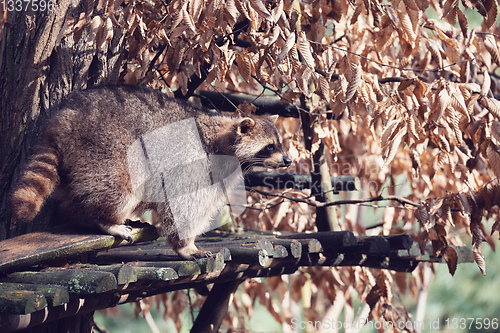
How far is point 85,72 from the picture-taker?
332cm

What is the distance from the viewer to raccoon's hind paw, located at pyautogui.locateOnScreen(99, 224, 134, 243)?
2873 millimetres

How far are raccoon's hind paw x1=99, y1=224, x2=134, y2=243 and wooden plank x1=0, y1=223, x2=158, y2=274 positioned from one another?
3 centimetres

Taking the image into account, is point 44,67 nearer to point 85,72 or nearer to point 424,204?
point 85,72

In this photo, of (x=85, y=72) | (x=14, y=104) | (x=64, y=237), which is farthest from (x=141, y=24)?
(x=64, y=237)

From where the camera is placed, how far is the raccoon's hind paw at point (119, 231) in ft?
9.43

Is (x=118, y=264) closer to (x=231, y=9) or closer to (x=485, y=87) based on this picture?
(x=231, y=9)

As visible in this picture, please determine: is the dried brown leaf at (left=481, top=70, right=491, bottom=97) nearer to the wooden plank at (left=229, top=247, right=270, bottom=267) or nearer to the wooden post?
the wooden plank at (left=229, top=247, right=270, bottom=267)

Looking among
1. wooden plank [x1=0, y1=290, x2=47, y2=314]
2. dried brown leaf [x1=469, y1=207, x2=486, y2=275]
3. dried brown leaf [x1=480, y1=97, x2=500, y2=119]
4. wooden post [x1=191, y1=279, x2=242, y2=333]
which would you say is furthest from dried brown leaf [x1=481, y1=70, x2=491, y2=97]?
wooden plank [x1=0, y1=290, x2=47, y2=314]

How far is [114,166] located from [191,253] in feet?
2.13

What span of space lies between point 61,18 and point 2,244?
148cm

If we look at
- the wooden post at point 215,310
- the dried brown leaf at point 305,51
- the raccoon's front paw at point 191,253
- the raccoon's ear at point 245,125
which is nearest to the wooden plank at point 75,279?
the raccoon's front paw at point 191,253

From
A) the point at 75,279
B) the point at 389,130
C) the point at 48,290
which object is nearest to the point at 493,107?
the point at 389,130

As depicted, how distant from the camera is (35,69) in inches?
125

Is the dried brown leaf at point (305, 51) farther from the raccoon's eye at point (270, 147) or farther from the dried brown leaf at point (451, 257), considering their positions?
the dried brown leaf at point (451, 257)
